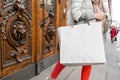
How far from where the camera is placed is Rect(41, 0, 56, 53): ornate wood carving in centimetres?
625

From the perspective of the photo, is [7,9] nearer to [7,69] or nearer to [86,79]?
[7,69]

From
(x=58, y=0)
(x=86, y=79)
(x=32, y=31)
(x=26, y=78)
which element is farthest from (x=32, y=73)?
(x=58, y=0)

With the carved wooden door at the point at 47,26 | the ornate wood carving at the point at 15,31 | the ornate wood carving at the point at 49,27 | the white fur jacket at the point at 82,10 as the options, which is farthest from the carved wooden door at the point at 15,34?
the white fur jacket at the point at 82,10

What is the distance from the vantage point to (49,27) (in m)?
6.48

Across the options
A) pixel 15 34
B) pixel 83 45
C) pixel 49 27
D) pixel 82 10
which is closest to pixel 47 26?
pixel 49 27

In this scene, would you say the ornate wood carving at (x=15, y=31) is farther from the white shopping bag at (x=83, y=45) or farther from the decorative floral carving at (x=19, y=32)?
the white shopping bag at (x=83, y=45)

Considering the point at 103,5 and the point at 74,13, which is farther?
the point at 103,5

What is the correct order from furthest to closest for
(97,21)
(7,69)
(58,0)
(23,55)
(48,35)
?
(58,0) → (48,35) → (23,55) → (7,69) → (97,21)

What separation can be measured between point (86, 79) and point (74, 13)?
3.34 ft

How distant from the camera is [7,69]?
4.41m

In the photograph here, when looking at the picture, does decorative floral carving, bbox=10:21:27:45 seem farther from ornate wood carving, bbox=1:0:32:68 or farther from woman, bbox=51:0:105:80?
woman, bbox=51:0:105:80

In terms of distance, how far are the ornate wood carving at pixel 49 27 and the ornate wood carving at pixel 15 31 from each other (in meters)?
1.00

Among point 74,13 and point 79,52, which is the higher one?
point 74,13

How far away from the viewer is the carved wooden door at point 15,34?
4.24m
